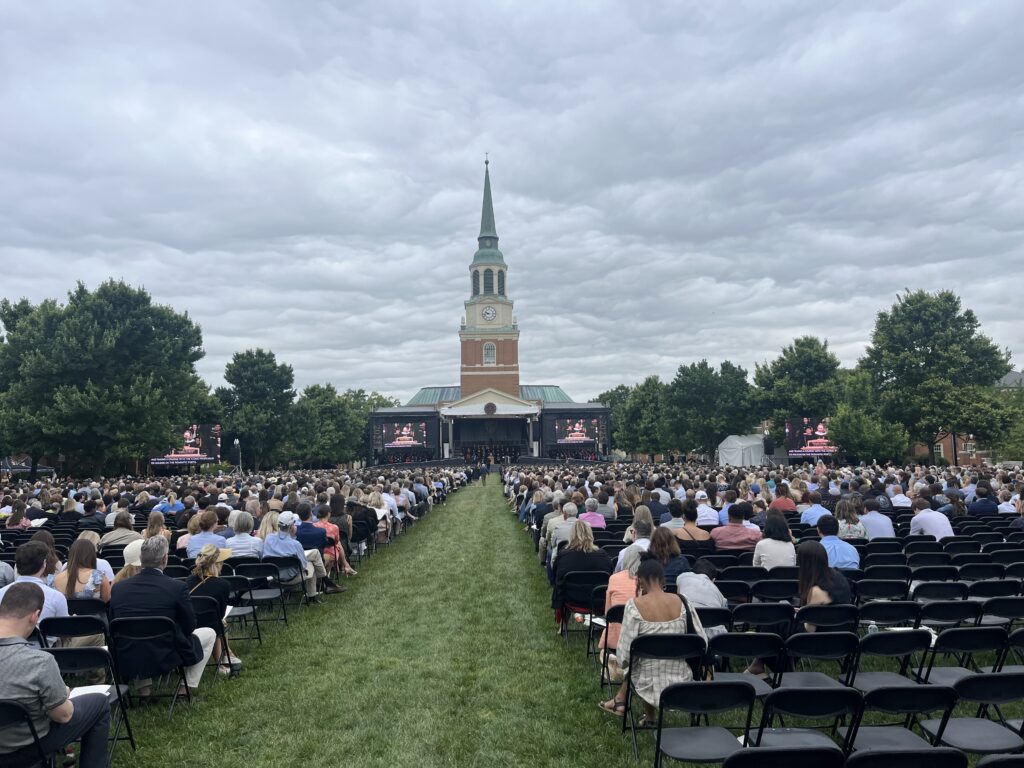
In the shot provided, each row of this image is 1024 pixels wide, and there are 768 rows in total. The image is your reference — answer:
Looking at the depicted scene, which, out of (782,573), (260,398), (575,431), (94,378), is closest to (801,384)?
(575,431)

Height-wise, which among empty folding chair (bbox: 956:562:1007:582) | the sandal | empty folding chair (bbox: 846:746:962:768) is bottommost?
the sandal

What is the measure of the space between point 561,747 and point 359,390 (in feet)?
325

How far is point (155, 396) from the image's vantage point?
36.8 meters

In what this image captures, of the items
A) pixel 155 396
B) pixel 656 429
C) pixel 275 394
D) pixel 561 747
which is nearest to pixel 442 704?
pixel 561 747

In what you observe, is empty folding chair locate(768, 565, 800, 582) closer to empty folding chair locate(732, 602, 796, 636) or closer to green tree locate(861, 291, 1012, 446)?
empty folding chair locate(732, 602, 796, 636)

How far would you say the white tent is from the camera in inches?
2000

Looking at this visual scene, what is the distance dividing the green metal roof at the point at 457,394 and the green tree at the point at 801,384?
43.3 m

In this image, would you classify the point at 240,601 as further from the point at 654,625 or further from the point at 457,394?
the point at 457,394

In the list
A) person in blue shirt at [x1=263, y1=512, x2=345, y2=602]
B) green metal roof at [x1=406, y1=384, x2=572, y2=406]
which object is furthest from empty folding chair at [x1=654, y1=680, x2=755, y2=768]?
green metal roof at [x1=406, y1=384, x2=572, y2=406]

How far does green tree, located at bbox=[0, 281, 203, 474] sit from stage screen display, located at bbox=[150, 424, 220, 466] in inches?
53.7

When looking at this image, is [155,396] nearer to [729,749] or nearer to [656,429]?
[729,749]

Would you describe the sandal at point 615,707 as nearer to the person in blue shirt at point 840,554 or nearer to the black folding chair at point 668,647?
the black folding chair at point 668,647

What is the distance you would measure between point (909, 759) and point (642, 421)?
7625 cm

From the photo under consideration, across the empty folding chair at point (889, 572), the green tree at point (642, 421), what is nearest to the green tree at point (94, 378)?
the empty folding chair at point (889, 572)
